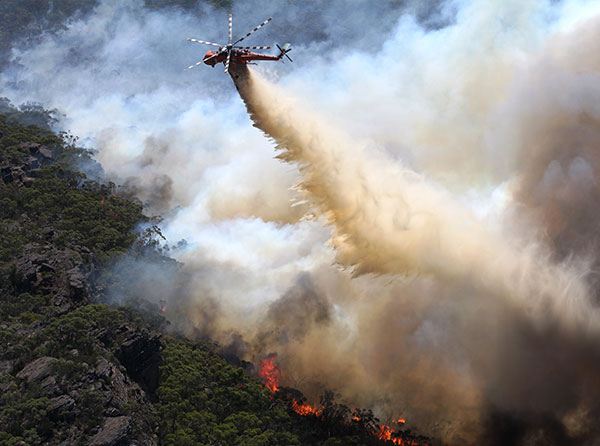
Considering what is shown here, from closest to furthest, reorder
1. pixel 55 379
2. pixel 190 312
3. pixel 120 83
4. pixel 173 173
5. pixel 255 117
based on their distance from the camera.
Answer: pixel 55 379 → pixel 255 117 → pixel 190 312 → pixel 173 173 → pixel 120 83

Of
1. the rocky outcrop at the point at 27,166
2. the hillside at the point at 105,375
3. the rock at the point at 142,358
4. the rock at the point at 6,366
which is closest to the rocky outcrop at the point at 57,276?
the hillside at the point at 105,375

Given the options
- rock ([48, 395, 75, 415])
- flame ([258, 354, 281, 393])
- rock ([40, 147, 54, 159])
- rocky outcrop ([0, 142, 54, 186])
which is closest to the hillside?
rock ([48, 395, 75, 415])

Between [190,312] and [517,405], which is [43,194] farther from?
[517,405]

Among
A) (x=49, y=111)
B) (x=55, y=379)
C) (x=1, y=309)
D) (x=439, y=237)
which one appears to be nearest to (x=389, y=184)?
(x=439, y=237)

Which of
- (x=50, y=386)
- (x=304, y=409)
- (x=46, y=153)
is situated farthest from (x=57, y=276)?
(x=46, y=153)

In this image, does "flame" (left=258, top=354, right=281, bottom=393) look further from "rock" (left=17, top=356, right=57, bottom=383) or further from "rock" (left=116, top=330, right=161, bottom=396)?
"rock" (left=17, top=356, right=57, bottom=383)

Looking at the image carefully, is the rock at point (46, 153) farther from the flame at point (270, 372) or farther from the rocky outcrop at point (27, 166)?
the flame at point (270, 372)

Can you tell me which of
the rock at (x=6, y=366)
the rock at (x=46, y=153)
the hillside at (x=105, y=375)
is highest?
the rock at (x=46, y=153)
